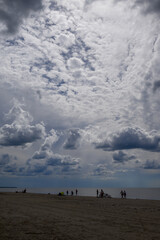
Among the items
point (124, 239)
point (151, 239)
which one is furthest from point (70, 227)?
point (151, 239)

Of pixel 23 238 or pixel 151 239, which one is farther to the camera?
pixel 151 239

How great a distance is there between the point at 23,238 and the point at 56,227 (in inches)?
141

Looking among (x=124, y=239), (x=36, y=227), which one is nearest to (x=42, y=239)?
(x=36, y=227)

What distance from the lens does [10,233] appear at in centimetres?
1233

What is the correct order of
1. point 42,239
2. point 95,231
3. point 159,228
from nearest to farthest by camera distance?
1. point 42,239
2. point 95,231
3. point 159,228

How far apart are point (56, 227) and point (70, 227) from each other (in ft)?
3.03

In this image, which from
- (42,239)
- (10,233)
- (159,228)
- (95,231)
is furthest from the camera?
(159,228)

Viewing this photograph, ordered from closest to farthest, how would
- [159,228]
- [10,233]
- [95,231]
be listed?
[10,233] < [95,231] < [159,228]

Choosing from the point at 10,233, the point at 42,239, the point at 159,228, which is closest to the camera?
the point at 42,239

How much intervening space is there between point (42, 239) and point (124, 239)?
173 inches

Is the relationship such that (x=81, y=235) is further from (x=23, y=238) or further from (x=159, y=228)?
(x=159, y=228)

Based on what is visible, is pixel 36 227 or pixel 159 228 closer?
pixel 36 227

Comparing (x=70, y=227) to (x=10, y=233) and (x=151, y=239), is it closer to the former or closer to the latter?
(x=10, y=233)

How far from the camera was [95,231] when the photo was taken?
14.0m
